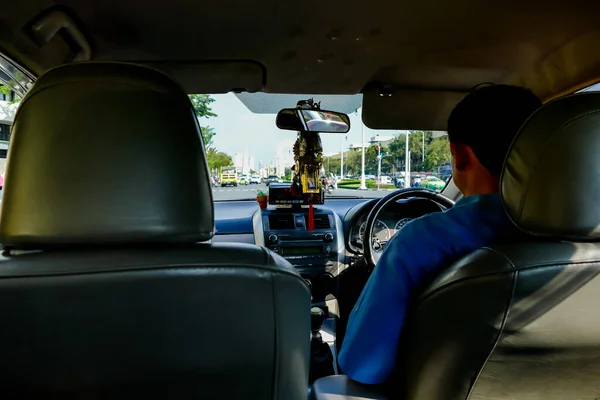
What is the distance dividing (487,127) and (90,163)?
117cm

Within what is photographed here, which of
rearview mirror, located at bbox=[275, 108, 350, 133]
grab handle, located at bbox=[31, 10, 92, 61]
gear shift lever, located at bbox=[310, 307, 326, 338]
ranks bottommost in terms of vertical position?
gear shift lever, located at bbox=[310, 307, 326, 338]

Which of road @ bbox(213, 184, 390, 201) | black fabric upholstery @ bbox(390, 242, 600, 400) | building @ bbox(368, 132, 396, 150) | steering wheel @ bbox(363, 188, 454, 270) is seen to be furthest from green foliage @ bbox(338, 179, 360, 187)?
black fabric upholstery @ bbox(390, 242, 600, 400)

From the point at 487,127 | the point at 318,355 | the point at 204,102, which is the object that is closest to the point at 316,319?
the point at 318,355

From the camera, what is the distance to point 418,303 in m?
1.32

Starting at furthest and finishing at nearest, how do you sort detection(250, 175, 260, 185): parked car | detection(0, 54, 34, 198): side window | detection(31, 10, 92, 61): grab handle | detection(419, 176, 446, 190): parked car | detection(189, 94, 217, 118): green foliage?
detection(250, 175, 260, 185): parked car
detection(419, 176, 446, 190): parked car
detection(189, 94, 217, 118): green foliage
detection(0, 54, 34, 198): side window
detection(31, 10, 92, 61): grab handle

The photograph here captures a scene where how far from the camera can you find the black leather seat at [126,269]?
103 cm

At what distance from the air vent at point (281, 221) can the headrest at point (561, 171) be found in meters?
2.83

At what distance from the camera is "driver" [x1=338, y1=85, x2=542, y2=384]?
1.40 meters

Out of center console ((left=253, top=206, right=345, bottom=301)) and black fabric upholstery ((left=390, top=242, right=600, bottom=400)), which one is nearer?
black fabric upholstery ((left=390, top=242, right=600, bottom=400))

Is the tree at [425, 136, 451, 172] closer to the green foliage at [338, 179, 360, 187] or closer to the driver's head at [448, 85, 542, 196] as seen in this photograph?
the green foliage at [338, 179, 360, 187]

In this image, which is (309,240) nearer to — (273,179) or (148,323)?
(273,179)

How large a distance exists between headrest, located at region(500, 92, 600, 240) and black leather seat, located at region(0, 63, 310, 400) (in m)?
0.62

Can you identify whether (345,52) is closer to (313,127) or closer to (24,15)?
(313,127)

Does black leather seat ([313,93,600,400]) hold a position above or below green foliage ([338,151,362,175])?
below
